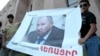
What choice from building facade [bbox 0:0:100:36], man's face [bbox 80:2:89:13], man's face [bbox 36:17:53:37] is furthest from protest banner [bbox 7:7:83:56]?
building facade [bbox 0:0:100:36]

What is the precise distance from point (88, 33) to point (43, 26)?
1.02 metres

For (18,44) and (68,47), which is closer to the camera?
(68,47)

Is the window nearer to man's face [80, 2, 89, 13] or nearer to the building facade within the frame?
the building facade

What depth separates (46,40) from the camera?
5582mm

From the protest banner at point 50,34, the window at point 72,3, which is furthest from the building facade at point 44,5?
the protest banner at point 50,34

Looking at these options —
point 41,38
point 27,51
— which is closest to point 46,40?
point 41,38

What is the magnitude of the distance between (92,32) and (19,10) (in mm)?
10691

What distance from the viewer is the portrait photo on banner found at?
5398 millimetres

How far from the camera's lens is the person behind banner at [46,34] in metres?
5.38

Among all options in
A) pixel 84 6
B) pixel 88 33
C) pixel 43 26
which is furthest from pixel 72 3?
pixel 88 33

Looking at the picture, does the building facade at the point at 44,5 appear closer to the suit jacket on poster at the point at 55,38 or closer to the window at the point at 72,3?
the window at the point at 72,3

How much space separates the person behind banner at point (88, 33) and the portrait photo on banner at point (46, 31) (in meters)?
0.40

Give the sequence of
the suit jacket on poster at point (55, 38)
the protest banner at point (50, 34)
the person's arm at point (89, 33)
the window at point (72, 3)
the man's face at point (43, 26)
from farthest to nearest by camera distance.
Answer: the window at point (72, 3) → the man's face at point (43, 26) → the suit jacket on poster at point (55, 38) → the protest banner at point (50, 34) → the person's arm at point (89, 33)

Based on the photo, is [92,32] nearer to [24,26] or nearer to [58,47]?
[58,47]
